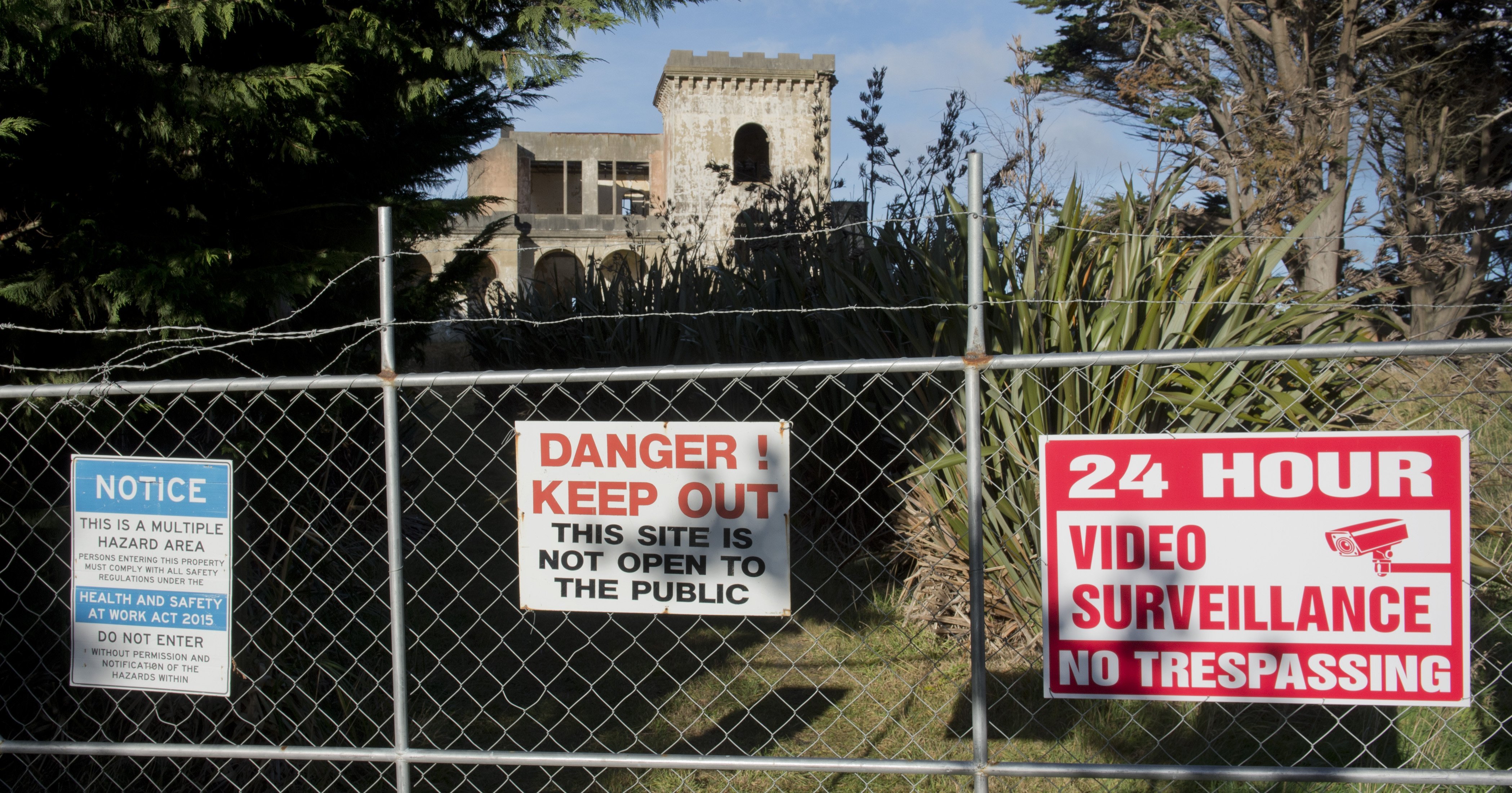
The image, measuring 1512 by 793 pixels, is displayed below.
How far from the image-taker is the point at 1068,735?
11.2 ft

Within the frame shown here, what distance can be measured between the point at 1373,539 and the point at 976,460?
0.79m

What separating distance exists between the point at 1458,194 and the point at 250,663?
45.1 feet

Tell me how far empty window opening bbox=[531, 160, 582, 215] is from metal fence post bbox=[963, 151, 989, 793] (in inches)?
1458

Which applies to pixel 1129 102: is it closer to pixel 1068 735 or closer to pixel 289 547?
pixel 1068 735

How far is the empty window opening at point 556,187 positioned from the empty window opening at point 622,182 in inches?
38.4

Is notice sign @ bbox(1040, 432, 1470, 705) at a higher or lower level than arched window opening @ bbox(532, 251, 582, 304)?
lower

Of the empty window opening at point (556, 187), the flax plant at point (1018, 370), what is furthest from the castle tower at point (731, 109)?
the flax plant at point (1018, 370)

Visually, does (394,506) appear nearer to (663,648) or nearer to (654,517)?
(654,517)

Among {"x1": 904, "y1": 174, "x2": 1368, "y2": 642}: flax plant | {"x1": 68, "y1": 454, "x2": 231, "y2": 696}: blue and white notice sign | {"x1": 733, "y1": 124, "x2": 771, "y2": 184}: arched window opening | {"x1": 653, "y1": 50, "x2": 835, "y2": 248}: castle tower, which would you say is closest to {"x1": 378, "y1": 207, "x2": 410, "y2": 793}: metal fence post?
{"x1": 68, "y1": 454, "x2": 231, "y2": 696}: blue and white notice sign

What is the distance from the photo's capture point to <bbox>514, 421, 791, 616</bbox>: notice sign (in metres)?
2.09

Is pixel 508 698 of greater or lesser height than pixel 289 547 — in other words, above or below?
below

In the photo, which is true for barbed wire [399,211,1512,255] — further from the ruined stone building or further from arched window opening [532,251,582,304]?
the ruined stone building

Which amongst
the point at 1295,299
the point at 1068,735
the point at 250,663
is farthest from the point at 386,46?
the point at 1295,299

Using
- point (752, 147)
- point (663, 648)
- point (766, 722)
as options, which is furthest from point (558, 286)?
point (752, 147)
